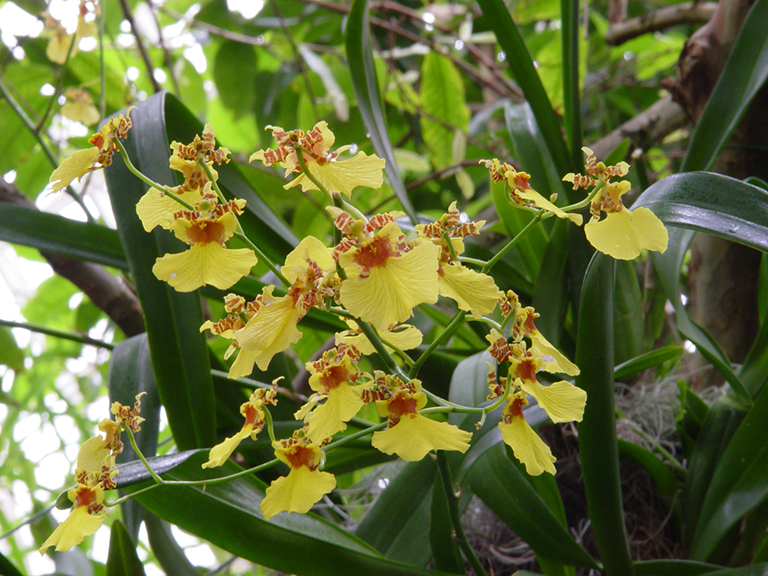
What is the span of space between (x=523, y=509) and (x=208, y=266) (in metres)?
0.30

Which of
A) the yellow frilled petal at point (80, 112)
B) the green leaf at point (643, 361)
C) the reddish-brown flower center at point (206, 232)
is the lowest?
the green leaf at point (643, 361)

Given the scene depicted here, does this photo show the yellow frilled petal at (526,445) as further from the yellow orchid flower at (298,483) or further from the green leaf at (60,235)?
the green leaf at (60,235)

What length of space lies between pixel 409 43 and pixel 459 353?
1084 millimetres

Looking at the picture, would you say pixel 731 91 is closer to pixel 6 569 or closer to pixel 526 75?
pixel 526 75

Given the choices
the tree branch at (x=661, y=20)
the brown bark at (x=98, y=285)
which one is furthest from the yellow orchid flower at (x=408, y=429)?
the tree branch at (x=661, y=20)

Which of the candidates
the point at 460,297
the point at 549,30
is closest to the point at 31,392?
the point at 460,297

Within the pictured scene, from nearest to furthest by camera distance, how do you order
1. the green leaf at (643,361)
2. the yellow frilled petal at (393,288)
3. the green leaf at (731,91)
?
the yellow frilled petal at (393,288) < the green leaf at (643,361) < the green leaf at (731,91)

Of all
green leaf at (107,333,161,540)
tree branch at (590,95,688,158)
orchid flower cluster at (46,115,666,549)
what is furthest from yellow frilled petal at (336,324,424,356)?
tree branch at (590,95,688,158)

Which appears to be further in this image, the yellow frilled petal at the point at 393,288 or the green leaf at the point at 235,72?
the green leaf at the point at 235,72

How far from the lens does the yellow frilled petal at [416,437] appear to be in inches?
11.7

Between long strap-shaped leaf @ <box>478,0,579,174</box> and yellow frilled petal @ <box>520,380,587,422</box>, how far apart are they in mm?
412

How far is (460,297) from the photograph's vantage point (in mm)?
302

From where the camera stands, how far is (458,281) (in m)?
0.30

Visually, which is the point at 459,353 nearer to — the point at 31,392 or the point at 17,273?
the point at 31,392
